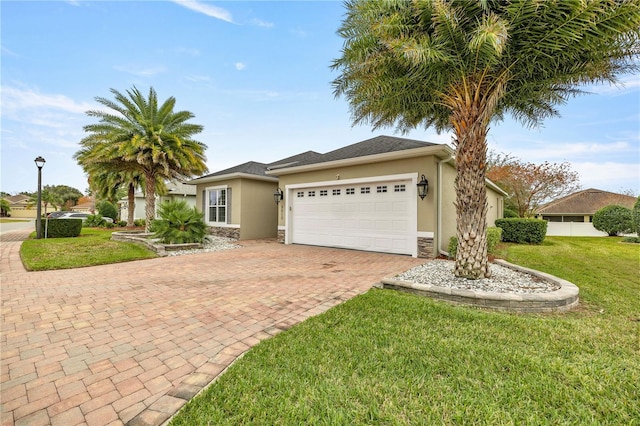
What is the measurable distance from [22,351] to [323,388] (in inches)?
124

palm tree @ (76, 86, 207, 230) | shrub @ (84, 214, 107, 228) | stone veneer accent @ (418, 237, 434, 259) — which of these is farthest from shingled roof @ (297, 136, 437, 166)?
shrub @ (84, 214, 107, 228)

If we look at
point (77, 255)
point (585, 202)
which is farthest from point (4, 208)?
point (585, 202)

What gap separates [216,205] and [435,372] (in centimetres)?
1317

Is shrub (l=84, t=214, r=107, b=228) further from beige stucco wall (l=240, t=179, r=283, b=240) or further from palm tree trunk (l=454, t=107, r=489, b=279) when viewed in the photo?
palm tree trunk (l=454, t=107, r=489, b=279)

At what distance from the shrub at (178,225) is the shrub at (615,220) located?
23846 millimetres

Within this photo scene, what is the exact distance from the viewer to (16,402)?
2012mm

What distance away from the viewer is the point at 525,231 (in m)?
12.4

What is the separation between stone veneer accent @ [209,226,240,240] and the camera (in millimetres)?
12438

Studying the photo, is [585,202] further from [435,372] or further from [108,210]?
[108,210]

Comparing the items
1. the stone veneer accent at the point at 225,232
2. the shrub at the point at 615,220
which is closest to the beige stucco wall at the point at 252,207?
the stone veneer accent at the point at 225,232

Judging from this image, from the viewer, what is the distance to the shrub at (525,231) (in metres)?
12.2

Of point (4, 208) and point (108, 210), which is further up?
point (4, 208)

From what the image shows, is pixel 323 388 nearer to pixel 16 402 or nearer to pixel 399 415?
pixel 399 415

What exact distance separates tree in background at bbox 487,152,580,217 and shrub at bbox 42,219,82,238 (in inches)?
1073
